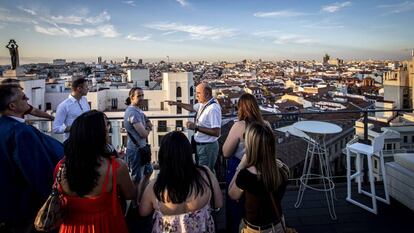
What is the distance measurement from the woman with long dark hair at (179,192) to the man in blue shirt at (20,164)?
854 millimetres

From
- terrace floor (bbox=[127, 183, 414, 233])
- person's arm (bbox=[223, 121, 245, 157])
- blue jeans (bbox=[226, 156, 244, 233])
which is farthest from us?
terrace floor (bbox=[127, 183, 414, 233])

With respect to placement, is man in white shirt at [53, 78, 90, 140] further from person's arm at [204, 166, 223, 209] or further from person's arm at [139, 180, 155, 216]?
person's arm at [204, 166, 223, 209]

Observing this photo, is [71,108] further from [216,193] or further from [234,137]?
[216,193]

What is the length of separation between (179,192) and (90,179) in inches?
23.1

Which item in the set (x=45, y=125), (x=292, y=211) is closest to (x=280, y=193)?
(x=292, y=211)

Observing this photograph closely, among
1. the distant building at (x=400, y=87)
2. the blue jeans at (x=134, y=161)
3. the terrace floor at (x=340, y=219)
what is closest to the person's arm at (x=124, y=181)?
the terrace floor at (x=340, y=219)

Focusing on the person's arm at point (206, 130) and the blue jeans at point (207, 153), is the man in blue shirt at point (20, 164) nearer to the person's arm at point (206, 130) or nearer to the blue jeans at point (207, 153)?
the person's arm at point (206, 130)

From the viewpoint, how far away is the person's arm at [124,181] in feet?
7.61

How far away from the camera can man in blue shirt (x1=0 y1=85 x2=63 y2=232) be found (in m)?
2.52

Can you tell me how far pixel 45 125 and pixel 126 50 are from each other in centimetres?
6592

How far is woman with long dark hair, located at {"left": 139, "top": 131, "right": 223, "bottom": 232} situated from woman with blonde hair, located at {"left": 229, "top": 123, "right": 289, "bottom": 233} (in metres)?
0.27

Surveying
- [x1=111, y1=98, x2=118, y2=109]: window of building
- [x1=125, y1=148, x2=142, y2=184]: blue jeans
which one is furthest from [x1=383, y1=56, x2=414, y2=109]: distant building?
[x1=125, y1=148, x2=142, y2=184]: blue jeans

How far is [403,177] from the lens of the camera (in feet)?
14.5

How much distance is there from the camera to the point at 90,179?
223 cm
